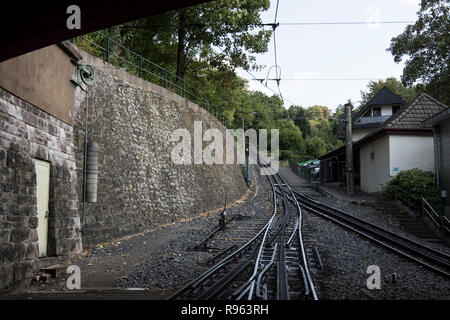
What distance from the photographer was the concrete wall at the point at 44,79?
7.63m

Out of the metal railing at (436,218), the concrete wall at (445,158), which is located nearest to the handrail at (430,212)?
the metal railing at (436,218)

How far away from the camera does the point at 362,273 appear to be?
8453 mm

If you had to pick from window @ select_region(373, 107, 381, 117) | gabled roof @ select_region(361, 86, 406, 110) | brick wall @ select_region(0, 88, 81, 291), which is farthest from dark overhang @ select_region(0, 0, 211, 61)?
window @ select_region(373, 107, 381, 117)

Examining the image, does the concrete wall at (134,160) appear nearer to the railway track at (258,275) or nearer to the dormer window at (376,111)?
the railway track at (258,275)

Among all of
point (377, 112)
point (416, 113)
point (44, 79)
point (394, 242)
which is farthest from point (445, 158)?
point (377, 112)

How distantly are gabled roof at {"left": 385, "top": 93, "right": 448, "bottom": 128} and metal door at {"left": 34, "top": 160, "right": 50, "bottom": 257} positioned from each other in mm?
20713

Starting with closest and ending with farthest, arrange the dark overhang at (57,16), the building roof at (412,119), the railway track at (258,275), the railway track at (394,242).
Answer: the dark overhang at (57,16) → the railway track at (258,275) → the railway track at (394,242) → the building roof at (412,119)

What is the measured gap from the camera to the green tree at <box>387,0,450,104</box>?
84.7 feet

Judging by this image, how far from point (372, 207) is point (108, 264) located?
1698 cm

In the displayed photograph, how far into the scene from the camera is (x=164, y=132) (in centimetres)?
1805

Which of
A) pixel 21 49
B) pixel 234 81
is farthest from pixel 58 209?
pixel 234 81

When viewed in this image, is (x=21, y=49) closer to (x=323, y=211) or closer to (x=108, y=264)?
(x=108, y=264)

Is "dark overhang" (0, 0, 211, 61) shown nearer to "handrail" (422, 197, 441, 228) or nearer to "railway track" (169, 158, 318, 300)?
"railway track" (169, 158, 318, 300)

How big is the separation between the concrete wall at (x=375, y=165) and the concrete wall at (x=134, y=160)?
11216mm
